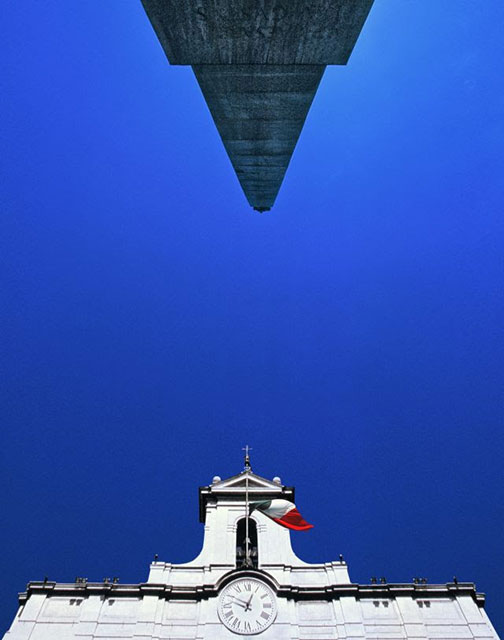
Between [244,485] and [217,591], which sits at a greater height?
[244,485]

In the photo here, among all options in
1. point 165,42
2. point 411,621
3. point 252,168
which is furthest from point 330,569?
point 165,42

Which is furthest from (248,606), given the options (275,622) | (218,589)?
(218,589)

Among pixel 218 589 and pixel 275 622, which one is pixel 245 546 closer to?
pixel 218 589

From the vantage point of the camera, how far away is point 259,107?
28.6 feet

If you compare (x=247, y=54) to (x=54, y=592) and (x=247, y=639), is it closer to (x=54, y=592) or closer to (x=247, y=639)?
(x=247, y=639)

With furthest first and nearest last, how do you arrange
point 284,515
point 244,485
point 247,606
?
point 244,485 < point 284,515 < point 247,606

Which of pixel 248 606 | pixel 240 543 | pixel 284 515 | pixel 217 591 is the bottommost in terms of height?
pixel 248 606

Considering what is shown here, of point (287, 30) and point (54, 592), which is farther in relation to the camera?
point (54, 592)

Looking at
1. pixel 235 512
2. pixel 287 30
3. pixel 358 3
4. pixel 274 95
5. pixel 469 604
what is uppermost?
pixel 235 512

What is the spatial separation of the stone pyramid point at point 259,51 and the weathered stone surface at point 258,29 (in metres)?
0.01

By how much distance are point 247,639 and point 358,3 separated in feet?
64.3

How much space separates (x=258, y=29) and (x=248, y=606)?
63.7 ft

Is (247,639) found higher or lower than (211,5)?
higher

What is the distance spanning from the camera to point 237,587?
19766 millimetres
